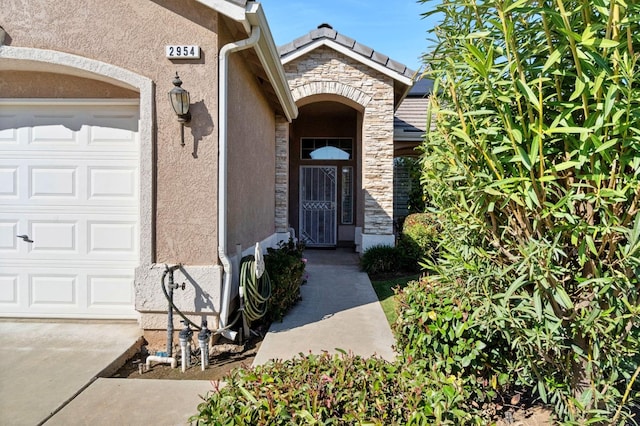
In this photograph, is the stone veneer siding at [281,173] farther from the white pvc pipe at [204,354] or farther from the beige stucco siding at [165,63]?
the white pvc pipe at [204,354]

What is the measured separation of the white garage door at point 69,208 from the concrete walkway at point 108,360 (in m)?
0.34

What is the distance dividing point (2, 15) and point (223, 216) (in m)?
3.49

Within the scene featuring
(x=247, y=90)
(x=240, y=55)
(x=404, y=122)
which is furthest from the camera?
(x=404, y=122)

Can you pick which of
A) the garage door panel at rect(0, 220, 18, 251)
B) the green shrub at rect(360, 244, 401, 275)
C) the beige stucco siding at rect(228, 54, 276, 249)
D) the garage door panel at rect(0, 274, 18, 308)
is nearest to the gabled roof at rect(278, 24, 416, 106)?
the beige stucco siding at rect(228, 54, 276, 249)

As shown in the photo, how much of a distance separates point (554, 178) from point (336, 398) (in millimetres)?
1785

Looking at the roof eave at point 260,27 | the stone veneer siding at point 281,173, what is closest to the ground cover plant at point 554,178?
the roof eave at point 260,27

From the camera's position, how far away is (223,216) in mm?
4020

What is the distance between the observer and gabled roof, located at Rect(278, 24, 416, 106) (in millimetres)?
8906

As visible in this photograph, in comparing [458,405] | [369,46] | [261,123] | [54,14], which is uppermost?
[369,46]

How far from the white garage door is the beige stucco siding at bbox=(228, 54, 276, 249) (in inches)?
47.9

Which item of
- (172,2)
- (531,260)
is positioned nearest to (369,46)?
(172,2)

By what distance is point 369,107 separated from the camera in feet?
30.0

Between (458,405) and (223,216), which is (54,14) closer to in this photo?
(223,216)

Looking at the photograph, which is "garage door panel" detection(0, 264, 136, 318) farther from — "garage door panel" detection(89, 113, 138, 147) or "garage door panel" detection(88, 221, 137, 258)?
"garage door panel" detection(89, 113, 138, 147)
